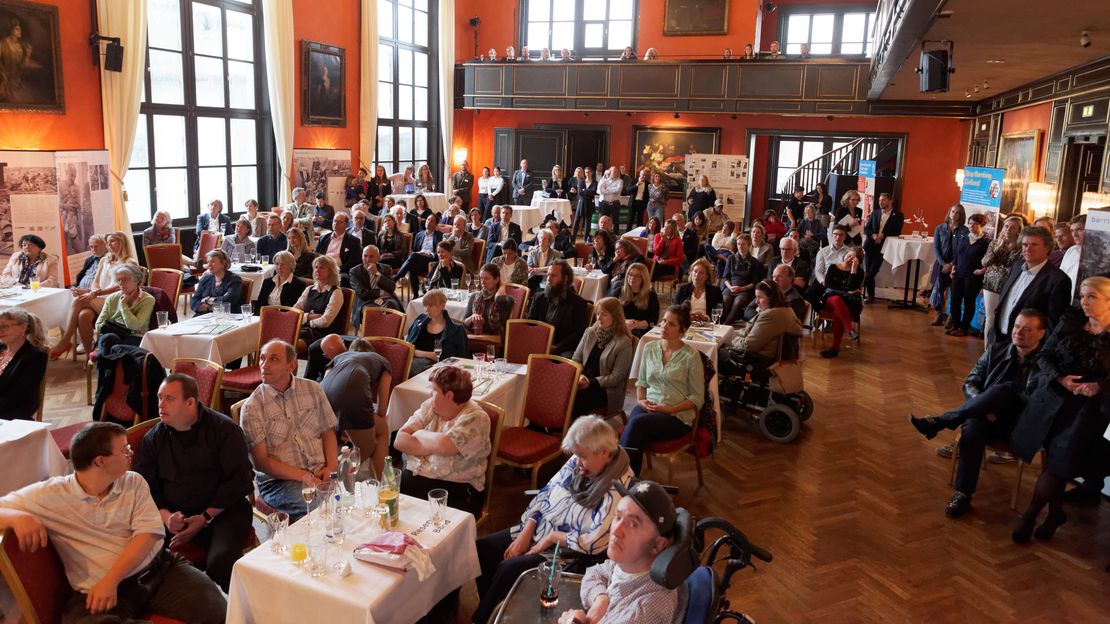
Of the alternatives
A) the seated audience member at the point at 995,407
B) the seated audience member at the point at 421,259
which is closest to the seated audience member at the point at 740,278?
the seated audience member at the point at 995,407

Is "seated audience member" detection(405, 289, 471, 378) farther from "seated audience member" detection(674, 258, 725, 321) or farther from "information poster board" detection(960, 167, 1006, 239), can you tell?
"information poster board" detection(960, 167, 1006, 239)

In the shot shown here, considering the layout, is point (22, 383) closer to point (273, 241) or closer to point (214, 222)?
point (273, 241)

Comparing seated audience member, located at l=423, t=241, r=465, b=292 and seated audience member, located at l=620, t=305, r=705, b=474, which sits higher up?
seated audience member, located at l=423, t=241, r=465, b=292

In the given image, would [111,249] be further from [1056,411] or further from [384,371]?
[1056,411]

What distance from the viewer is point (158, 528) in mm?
3178

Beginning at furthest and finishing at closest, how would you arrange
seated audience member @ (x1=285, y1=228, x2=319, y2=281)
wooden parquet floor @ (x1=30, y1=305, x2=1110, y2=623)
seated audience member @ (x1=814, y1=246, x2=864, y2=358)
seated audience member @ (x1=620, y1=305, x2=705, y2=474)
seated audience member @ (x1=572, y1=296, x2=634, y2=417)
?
seated audience member @ (x1=814, y1=246, x2=864, y2=358), seated audience member @ (x1=285, y1=228, x2=319, y2=281), seated audience member @ (x1=572, y1=296, x2=634, y2=417), seated audience member @ (x1=620, y1=305, x2=705, y2=474), wooden parquet floor @ (x1=30, y1=305, x2=1110, y2=623)

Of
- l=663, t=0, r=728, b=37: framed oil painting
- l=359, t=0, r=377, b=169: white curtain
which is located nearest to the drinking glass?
l=359, t=0, r=377, b=169: white curtain

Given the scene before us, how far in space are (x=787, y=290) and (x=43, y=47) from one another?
9.07 metres

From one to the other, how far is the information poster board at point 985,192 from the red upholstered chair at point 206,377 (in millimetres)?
9265

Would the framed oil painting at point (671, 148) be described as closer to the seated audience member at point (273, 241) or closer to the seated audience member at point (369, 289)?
the seated audience member at point (273, 241)

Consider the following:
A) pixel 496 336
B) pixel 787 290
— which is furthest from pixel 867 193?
pixel 496 336

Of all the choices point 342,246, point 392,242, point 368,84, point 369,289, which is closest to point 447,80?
point 368,84

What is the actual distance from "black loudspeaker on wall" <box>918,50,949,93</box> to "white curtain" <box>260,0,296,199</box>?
10.3 m

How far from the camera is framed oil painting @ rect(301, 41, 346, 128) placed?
14125 millimetres
